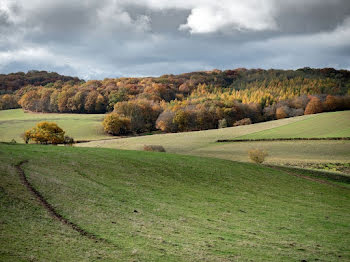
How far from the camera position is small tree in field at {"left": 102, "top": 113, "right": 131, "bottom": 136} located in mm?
102875

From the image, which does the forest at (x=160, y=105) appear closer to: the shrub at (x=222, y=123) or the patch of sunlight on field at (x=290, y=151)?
the shrub at (x=222, y=123)

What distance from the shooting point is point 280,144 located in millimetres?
67062

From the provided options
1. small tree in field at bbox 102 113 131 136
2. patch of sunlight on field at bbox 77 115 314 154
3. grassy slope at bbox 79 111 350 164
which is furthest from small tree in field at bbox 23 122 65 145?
small tree in field at bbox 102 113 131 136

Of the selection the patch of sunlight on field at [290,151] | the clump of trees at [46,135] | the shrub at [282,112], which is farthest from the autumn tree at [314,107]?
the clump of trees at [46,135]

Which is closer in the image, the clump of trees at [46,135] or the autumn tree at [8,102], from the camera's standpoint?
the clump of trees at [46,135]

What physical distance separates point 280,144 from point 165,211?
179ft

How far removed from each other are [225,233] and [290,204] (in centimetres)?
1064

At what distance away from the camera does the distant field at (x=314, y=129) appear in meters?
72.5

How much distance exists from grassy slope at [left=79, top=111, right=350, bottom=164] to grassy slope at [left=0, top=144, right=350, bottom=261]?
2627 cm

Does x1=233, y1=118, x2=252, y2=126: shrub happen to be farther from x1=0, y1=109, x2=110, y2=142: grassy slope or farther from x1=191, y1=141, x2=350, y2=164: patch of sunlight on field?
x1=0, y1=109, x2=110, y2=142: grassy slope

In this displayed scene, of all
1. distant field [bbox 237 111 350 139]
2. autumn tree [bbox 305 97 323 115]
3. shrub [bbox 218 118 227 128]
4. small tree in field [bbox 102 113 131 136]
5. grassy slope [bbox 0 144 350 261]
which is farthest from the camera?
autumn tree [bbox 305 97 323 115]

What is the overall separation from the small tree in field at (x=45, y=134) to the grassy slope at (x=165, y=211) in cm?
3903

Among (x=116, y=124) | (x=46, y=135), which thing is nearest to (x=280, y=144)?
(x=46, y=135)

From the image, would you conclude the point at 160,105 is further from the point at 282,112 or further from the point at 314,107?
the point at 314,107
